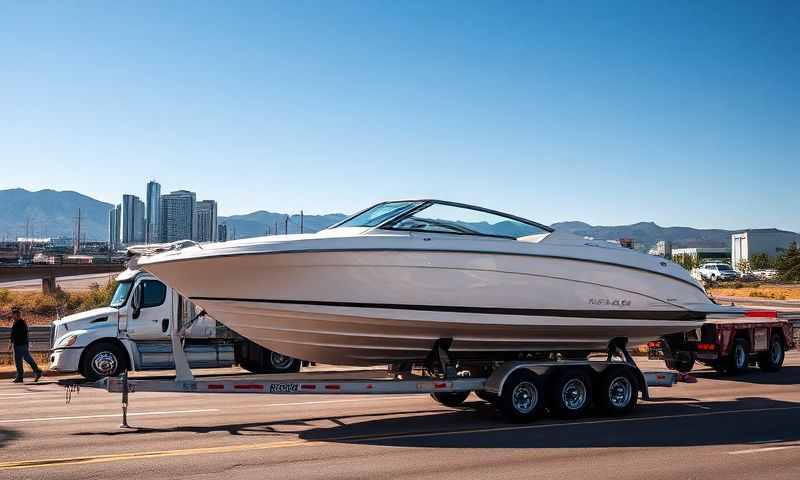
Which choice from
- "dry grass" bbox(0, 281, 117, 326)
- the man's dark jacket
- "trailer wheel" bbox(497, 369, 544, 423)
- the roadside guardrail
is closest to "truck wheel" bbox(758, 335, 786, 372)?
"trailer wheel" bbox(497, 369, 544, 423)

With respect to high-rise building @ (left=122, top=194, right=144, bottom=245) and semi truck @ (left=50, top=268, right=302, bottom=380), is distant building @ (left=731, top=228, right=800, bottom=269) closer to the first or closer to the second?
high-rise building @ (left=122, top=194, right=144, bottom=245)

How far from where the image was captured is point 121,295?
15820 mm

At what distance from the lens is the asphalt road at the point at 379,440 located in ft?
24.5

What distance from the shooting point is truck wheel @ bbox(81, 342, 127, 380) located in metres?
15.1

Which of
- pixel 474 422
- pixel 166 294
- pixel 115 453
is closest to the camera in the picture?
pixel 115 453

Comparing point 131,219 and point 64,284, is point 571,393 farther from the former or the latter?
point 131,219

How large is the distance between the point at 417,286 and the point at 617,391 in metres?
3.54

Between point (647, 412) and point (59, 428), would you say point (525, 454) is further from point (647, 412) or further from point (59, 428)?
point (59, 428)

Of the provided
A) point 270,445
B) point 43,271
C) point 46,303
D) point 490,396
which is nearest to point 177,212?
point 43,271

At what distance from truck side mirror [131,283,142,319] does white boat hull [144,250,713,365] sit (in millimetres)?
6459

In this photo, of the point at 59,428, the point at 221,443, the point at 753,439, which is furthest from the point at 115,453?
the point at 753,439

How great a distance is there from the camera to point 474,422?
10359 millimetres

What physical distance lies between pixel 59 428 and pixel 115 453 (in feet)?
6.90

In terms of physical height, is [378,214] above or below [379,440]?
above
